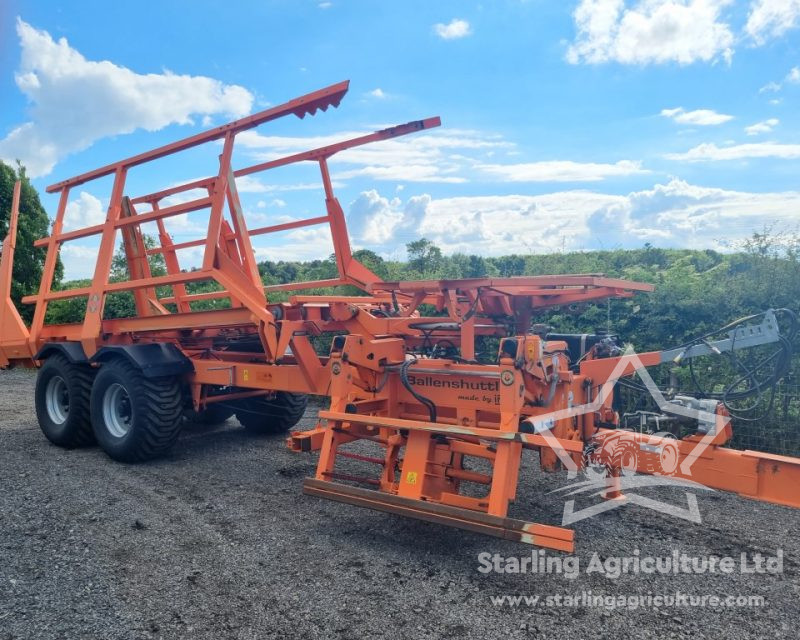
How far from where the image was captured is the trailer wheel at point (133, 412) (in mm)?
6051

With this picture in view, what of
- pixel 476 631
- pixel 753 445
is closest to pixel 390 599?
pixel 476 631

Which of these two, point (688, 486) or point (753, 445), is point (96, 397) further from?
point (753, 445)

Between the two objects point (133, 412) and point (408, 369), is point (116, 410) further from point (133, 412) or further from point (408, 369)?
point (408, 369)

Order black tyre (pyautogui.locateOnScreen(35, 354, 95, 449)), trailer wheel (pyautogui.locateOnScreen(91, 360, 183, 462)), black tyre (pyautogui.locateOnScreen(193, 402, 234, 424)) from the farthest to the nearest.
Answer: black tyre (pyautogui.locateOnScreen(193, 402, 234, 424)) → black tyre (pyautogui.locateOnScreen(35, 354, 95, 449)) → trailer wheel (pyautogui.locateOnScreen(91, 360, 183, 462))

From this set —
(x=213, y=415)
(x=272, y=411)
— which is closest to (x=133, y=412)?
(x=272, y=411)

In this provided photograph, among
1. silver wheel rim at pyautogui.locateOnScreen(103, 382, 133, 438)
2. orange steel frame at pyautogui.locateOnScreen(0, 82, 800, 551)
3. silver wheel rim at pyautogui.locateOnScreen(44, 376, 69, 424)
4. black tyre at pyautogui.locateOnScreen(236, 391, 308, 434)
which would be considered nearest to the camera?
orange steel frame at pyautogui.locateOnScreen(0, 82, 800, 551)

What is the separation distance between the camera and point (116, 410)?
21.3 feet

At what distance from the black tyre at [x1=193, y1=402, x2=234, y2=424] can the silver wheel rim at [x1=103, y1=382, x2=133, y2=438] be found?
1560mm

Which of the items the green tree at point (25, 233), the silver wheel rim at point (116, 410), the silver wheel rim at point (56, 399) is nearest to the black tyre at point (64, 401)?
the silver wheel rim at point (56, 399)

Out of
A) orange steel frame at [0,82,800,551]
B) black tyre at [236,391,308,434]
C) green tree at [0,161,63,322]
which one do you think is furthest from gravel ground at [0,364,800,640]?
green tree at [0,161,63,322]

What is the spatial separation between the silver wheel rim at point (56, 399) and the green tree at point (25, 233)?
33.6 ft

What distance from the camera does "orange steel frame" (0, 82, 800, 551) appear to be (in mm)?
3750

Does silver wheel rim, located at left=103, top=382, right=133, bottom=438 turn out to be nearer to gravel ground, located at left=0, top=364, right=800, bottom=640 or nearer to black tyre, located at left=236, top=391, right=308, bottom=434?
gravel ground, located at left=0, top=364, right=800, bottom=640

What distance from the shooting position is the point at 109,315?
1398 centimetres
